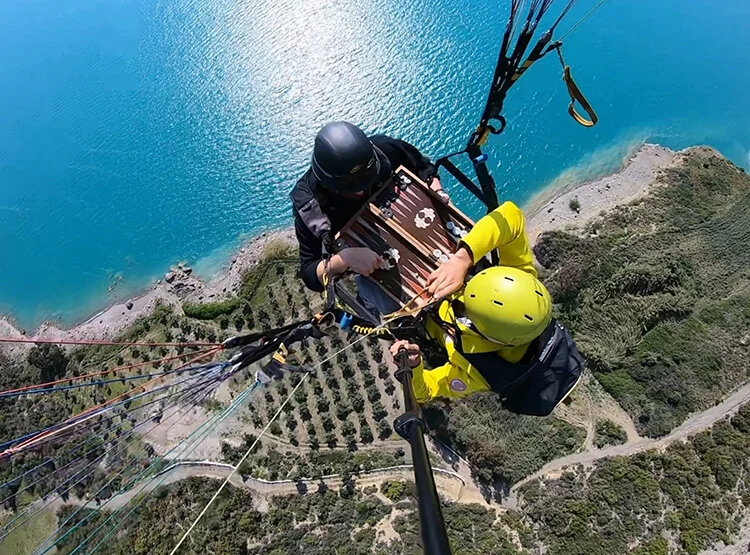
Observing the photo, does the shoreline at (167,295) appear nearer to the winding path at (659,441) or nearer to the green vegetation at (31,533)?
the green vegetation at (31,533)

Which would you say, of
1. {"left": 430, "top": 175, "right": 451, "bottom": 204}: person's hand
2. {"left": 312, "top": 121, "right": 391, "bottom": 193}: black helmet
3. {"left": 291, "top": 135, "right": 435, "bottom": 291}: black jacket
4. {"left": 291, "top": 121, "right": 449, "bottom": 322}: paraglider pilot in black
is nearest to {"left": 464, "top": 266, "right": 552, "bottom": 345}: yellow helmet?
{"left": 291, "top": 121, "right": 449, "bottom": 322}: paraglider pilot in black

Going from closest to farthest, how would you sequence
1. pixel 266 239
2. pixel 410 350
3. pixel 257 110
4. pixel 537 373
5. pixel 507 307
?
pixel 507 307
pixel 537 373
pixel 410 350
pixel 266 239
pixel 257 110

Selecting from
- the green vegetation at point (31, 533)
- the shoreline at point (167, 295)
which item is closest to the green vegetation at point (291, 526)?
the green vegetation at point (31, 533)

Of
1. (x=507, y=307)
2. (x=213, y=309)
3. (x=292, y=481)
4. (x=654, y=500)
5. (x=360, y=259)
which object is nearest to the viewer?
(x=507, y=307)

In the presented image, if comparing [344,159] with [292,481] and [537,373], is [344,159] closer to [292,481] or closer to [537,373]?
[537,373]

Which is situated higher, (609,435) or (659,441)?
(609,435)

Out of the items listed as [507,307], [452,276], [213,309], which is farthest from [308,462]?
[507,307]

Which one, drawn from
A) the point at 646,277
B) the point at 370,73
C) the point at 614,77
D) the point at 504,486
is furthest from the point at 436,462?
the point at 614,77

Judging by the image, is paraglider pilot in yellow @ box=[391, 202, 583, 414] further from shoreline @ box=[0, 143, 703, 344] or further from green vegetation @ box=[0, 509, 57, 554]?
green vegetation @ box=[0, 509, 57, 554]
